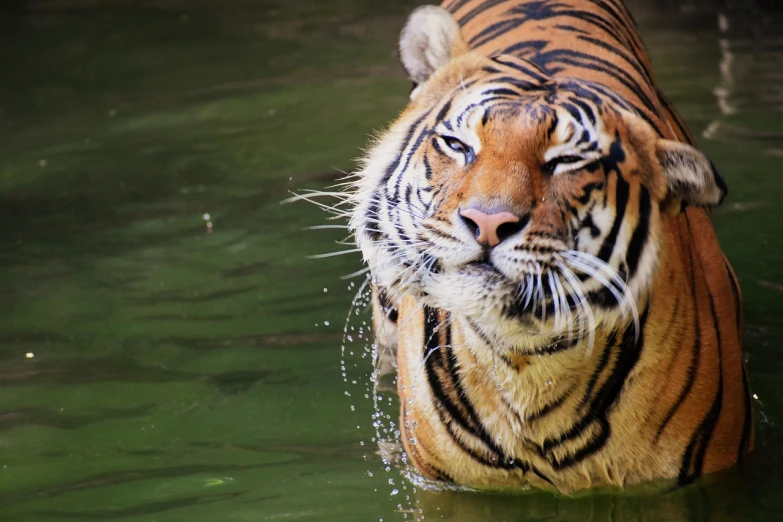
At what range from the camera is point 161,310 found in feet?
13.5

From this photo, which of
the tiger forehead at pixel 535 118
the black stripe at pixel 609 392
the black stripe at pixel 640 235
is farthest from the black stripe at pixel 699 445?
the tiger forehead at pixel 535 118

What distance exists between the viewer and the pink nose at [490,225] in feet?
7.14

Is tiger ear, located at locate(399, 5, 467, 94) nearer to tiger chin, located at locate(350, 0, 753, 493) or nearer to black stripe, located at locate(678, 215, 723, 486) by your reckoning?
tiger chin, located at locate(350, 0, 753, 493)

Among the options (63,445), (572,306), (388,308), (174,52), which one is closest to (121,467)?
(63,445)

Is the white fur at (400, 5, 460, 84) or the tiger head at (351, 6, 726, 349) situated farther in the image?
the white fur at (400, 5, 460, 84)

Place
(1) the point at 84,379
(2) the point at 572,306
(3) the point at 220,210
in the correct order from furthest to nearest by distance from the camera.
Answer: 1. (3) the point at 220,210
2. (1) the point at 84,379
3. (2) the point at 572,306

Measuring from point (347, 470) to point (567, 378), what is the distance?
0.80 m

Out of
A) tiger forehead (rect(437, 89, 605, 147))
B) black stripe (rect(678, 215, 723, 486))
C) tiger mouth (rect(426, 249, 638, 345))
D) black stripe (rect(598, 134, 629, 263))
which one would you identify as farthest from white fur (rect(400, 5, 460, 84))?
black stripe (rect(678, 215, 723, 486))

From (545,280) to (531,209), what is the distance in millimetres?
146

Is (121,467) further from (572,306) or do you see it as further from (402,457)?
(572,306)

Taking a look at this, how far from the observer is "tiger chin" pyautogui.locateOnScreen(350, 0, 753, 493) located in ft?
7.45

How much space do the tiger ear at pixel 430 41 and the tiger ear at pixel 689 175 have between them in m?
0.63

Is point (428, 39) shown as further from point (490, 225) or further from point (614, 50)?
point (614, 50)

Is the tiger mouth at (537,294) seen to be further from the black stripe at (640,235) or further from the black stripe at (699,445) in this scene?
Answer: the black stripe at (699,445)
